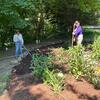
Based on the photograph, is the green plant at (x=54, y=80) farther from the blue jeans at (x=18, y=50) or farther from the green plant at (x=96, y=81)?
the blue jeans at (x=18, y=50)

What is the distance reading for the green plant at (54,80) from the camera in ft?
30.1

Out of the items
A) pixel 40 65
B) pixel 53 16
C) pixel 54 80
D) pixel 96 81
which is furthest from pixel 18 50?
pixel 53 16

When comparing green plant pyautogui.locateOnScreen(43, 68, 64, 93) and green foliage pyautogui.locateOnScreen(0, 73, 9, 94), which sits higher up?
green plant pyautogui.locateOnScreen(43, 68, 64, 93)

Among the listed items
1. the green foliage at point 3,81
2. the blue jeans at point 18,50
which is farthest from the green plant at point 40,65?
the blue jeans at point 18,50

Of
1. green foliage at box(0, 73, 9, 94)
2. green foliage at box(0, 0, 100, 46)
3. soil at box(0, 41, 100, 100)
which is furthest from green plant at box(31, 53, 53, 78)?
green foliage at box(0, 0, 100, 46)

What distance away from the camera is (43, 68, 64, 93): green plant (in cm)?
919

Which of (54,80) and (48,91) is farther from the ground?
(54,80)

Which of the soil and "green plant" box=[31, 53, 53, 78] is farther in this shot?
"green plant" box=[31, 53, 53, 78]

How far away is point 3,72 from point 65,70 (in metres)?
3.91

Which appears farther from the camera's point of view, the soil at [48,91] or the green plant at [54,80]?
the green plant at [54,80]

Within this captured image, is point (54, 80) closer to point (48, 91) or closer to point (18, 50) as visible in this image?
point (48, 91)

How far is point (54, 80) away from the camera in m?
9.34

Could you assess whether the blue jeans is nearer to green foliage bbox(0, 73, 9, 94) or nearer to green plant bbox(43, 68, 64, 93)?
green foliage bbox(0, 73, 9, 94)

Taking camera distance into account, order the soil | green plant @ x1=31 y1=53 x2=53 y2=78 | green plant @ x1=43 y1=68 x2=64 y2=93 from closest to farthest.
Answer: the soil < green plant @ x1=43 y1=68 x2=64 y2=93 < green plant @ x1=31 y1=53 x2=53 y2=78
